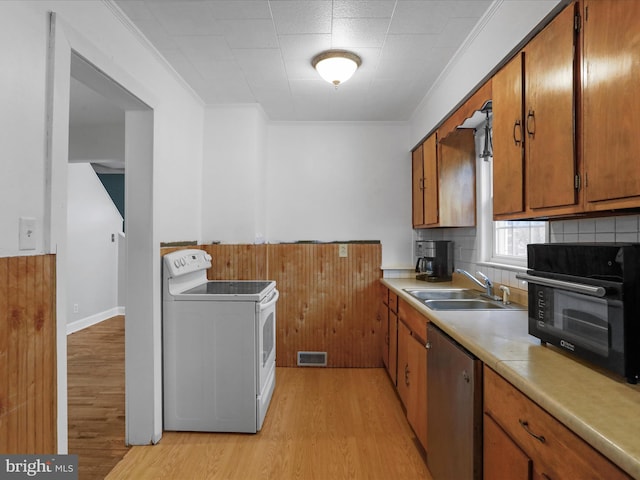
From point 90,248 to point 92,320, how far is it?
1.03 metres

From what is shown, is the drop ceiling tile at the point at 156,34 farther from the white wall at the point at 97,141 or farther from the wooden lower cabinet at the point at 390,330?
the wooden lower cabinet at the point at 390,330

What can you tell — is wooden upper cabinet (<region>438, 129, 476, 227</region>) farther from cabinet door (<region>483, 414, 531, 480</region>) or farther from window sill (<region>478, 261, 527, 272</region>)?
cabinet door (<region>483, 414, 531, 480</region>)

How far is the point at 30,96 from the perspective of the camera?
4.18 feet

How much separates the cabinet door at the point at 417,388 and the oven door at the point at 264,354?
3.25ft

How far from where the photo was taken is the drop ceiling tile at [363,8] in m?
1.78

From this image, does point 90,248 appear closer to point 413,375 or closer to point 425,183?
point 425,183

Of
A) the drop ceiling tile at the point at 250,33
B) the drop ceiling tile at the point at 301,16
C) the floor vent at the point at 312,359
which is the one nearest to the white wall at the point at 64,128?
the drop ceiling tile at the point at 250,33

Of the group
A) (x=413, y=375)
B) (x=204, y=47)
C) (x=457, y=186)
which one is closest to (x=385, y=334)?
(x=413, y=375)

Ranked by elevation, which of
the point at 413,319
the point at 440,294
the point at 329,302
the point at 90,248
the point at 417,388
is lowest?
the point at 417,388

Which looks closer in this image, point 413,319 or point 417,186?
point 413,319

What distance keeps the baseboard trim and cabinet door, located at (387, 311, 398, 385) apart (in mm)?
4180

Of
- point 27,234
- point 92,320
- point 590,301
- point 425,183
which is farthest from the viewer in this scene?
point 92,320

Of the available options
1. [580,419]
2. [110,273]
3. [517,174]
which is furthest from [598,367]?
[110,273]

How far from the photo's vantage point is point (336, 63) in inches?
89.1
